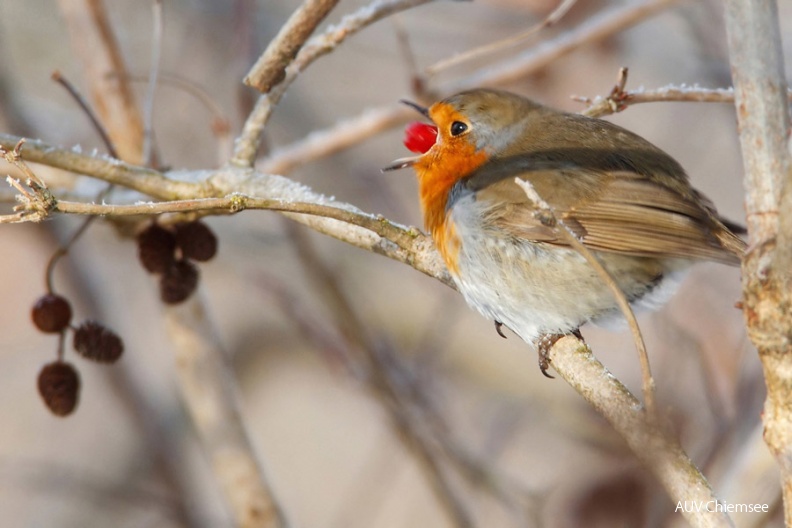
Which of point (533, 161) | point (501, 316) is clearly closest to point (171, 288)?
point (501, 316)

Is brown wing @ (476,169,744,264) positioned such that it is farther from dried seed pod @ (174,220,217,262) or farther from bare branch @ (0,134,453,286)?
dried seed pod @ (174,220,217,262)

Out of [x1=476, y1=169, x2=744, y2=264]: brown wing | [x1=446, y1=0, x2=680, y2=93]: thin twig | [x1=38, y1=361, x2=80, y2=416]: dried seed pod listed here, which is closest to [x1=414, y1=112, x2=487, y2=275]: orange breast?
[x1=476, y1=169, x2=744, y2=264]: brown wing

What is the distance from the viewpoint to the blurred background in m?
3.68

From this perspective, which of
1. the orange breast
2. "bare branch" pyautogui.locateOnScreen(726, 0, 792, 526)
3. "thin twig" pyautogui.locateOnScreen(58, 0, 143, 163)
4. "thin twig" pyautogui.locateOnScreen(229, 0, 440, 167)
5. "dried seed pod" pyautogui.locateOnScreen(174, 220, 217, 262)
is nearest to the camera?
"bare branch" pyautogui.locateOnScreen(726, 0, 792, 526)

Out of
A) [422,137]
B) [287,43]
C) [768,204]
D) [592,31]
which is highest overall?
[592,31]

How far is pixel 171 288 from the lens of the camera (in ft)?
8.44

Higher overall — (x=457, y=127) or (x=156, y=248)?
(x=457, y=127)

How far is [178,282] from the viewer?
2.57 meters

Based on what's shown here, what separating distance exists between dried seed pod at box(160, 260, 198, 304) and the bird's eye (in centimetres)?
91

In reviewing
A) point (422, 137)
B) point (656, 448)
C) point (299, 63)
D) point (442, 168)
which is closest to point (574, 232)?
point (442, 168)

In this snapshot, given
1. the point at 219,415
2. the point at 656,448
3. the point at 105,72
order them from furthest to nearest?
the point at 105,72
the point at 219,415
the point at 656,448

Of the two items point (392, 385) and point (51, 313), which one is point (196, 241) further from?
point (392, 385)

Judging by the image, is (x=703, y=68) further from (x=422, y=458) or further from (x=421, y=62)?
(x=422, y=458)

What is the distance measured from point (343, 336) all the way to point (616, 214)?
1537mm
